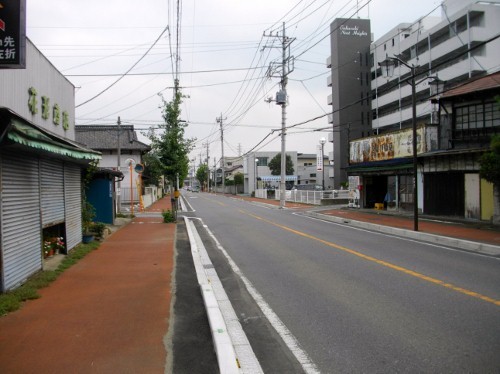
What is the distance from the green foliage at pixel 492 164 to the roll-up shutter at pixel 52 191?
13.8 metres

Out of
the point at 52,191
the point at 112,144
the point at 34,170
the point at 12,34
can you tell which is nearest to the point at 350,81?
the point at 112,144

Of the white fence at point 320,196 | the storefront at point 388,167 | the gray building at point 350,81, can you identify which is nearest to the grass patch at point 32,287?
the storefront at point 388,167

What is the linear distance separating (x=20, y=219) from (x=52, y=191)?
95.1 inches

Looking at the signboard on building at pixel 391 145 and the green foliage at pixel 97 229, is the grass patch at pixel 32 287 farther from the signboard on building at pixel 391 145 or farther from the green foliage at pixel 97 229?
the signboard on building at pixel 391 145

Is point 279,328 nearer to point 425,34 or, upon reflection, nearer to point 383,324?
point 383,324

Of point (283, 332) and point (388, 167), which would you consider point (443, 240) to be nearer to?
point (283, 332)

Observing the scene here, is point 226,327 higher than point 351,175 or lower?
lower

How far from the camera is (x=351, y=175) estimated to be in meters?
32.5

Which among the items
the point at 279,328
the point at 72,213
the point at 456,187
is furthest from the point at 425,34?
the point at 279,328

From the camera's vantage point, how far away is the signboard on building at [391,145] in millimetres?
23422

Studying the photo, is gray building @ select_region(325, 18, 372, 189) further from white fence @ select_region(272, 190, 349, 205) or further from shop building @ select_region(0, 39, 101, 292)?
shop building @ select_region(0, 39, 101, 292)

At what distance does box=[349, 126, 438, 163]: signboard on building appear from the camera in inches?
922

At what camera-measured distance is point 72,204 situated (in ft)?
39.0

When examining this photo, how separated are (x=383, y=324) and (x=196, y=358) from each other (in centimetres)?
252
